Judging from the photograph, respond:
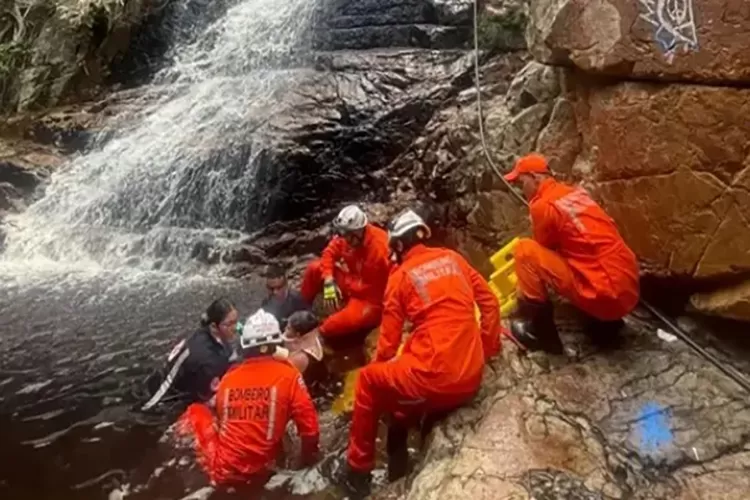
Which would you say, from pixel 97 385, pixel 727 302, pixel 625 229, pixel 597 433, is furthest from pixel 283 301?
pixel 727 302

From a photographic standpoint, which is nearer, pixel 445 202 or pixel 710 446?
pixel 710 446

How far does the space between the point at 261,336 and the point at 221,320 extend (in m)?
1.06

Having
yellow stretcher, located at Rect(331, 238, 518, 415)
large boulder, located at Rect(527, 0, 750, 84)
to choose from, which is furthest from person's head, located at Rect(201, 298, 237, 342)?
large boulder, located at Rect(527, 0, 750, 84)

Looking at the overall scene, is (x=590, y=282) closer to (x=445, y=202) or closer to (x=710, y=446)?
(x=710, y=446)

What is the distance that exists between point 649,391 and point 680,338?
642 mm

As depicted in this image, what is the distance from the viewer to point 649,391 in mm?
4961

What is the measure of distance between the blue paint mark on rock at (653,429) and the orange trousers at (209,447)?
244cm

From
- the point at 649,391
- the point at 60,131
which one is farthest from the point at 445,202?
the point at 60,131

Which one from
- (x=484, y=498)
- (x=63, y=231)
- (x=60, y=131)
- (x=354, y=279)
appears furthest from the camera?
(x=60, y=131)

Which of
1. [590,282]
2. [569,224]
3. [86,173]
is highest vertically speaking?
[569,224]

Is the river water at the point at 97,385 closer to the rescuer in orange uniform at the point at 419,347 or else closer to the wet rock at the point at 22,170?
the rescuer in orange uniform at the point at 419,347

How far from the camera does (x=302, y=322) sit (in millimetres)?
6570

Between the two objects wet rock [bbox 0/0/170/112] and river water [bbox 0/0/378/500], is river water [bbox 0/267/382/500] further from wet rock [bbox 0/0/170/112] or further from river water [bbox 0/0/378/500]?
wet rock [bbox 0/0/170/112]

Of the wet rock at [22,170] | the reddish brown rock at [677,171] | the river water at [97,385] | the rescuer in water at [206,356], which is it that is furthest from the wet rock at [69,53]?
the reddish brown rock at [677,171]
